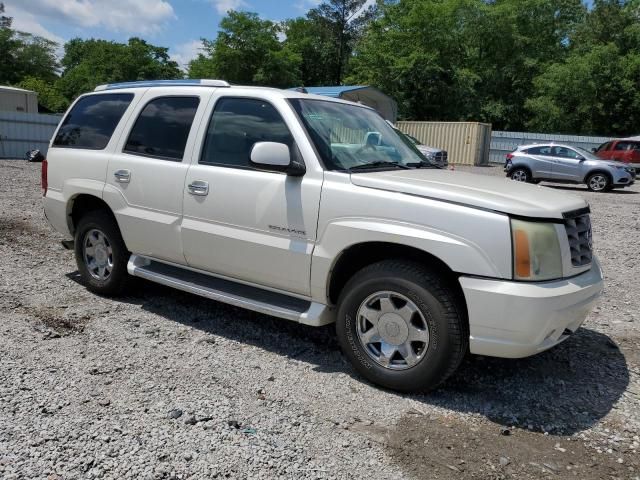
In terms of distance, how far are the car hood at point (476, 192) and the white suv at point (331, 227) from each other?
1cm

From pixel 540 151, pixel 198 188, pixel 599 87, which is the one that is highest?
pixel 599 87

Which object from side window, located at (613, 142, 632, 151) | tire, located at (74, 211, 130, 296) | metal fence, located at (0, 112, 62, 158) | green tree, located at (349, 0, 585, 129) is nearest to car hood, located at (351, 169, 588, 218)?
tire, located at (74, 211, 130, 296)

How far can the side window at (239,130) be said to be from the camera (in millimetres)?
4184

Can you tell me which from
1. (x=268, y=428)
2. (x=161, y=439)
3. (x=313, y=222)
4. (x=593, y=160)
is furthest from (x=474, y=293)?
Result: (x=593, y=160)

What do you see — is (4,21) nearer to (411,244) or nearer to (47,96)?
(47,96)

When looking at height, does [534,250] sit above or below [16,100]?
below

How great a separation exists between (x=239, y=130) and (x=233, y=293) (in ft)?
4.12

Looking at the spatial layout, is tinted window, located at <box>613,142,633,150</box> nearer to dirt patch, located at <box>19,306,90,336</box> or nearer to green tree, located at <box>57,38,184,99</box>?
dirt patch, located at <box>19,306,90,336</box>

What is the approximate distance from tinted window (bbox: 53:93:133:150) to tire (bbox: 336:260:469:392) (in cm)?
288

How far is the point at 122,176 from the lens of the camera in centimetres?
491

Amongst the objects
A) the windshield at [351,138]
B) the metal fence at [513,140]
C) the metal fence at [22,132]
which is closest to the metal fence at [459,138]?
the metal fence at [513,140]

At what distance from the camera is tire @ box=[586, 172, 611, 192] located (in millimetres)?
18844

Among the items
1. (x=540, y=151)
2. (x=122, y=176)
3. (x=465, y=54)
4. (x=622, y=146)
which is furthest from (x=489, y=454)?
(x=465, y=54)

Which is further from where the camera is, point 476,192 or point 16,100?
point 16,100
